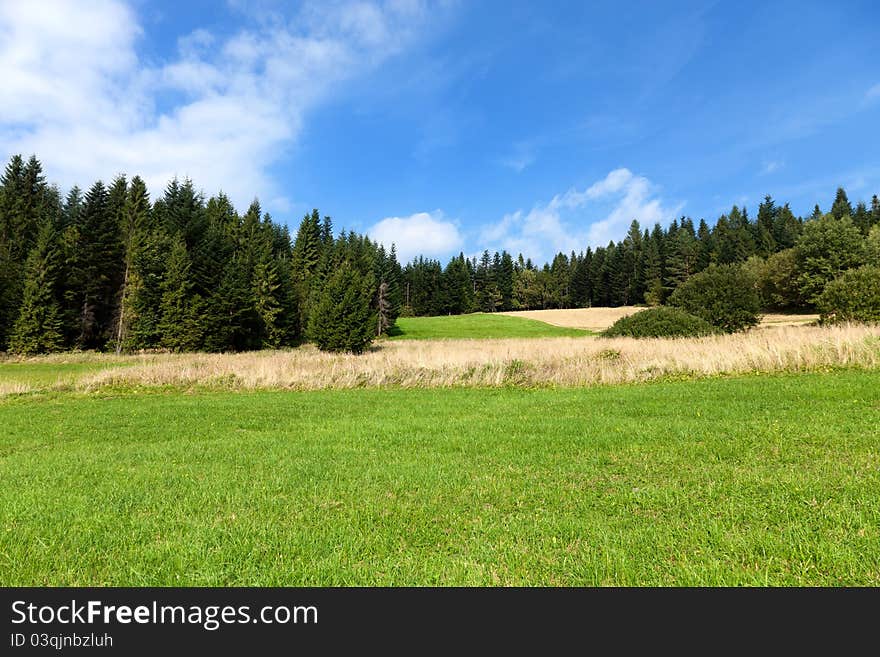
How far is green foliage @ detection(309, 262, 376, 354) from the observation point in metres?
33.4

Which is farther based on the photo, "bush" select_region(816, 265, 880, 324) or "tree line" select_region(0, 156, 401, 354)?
"tree line" select_region(0, 156, 401, 354)

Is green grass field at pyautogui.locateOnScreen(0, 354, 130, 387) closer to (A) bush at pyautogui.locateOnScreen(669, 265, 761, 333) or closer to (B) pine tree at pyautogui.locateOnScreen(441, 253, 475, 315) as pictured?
(A) bush at pyautogui.locateOnScreen(669, 265, 761, 333)

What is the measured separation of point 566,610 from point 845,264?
70.8 metres

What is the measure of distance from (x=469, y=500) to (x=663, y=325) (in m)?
21.3

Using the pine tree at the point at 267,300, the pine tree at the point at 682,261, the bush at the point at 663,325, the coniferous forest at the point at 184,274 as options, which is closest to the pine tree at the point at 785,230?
the coniferous forest at the point at 184,274

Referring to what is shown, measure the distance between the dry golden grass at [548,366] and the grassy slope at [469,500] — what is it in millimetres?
5202

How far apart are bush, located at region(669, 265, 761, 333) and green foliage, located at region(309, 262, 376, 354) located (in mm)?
22196

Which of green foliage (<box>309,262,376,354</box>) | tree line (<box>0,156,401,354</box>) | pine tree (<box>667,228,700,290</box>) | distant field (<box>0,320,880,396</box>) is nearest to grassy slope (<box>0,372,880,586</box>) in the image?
distant field (<box>0,320,880,396</box>)

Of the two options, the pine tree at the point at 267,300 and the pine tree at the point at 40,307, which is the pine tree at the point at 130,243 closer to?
the pine tree at the point at 40,307

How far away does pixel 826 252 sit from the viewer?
178 ft

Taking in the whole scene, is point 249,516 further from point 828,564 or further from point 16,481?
point 828,564

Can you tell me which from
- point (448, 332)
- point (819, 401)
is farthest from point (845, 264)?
point (819, 401)

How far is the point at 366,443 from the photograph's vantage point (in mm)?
6418

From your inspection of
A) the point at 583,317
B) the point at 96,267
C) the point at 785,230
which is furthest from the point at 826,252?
the point at 96,267
